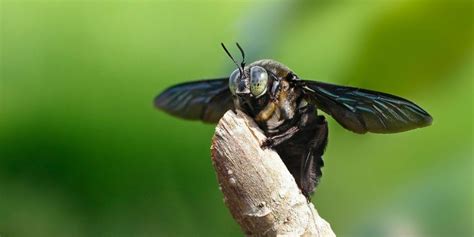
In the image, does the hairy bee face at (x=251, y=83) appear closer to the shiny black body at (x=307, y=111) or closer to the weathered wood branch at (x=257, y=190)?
the shiny black body at (x=307, y=111)

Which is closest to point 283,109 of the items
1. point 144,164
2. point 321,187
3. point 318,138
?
point 318,138

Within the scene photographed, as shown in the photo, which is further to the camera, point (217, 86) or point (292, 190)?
point (217, 86)

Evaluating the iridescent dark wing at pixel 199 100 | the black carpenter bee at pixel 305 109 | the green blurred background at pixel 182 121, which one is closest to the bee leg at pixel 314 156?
the black carpenter bee at pixel 305 109

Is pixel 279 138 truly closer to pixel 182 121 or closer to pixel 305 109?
pixel 305 109

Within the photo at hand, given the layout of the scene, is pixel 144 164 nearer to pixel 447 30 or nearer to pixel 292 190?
pixel 447 30

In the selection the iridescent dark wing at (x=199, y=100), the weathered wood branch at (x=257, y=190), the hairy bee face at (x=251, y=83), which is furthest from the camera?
the iridescent dark wing at (x=199, y=100)

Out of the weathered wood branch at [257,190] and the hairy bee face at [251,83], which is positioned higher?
the hairy bee face at [251,83]

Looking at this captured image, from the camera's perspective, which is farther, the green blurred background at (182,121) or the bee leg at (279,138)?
the green blurred background at (182,121)

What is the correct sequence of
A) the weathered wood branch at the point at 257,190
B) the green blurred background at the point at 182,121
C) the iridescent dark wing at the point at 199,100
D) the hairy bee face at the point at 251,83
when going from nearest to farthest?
the weathered wood branch at the point at 257,190 < the hairy bee face at the point at 251,83 < the iridescent dark wing at the point at 199,100 < the green blurred background at the point at 182,121
